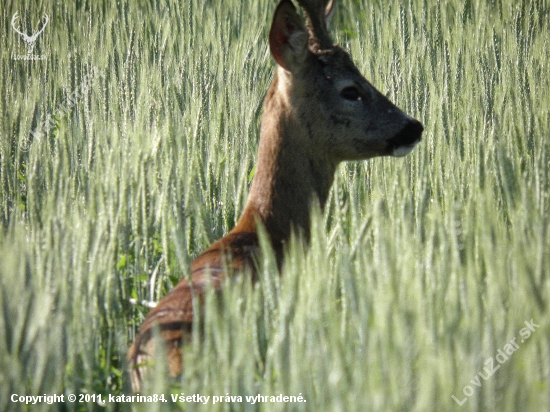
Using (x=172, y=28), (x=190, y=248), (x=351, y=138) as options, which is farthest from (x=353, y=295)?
(x=172, y=28)

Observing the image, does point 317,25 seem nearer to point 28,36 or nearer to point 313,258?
point 313,258

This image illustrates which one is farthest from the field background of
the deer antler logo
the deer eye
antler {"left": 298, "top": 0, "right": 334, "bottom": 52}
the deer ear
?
the deer antler logo

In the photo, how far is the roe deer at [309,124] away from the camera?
12.3 ft

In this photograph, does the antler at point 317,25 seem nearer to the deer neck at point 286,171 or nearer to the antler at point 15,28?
the deer neck at point 286,171

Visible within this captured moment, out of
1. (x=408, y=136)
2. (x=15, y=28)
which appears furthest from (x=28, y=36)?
(x=408, y=136)

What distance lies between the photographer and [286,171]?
3779 millimetres

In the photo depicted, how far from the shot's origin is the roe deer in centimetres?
374

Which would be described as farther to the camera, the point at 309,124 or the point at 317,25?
the point at 317,25

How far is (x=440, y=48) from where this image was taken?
5.91 m

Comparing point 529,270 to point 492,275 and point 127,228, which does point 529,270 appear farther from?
point 127,228

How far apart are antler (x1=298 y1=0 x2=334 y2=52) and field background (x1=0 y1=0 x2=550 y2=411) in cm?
67

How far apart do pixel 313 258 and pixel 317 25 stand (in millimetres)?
2011

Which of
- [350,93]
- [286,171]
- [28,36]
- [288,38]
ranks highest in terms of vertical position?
[28,36]

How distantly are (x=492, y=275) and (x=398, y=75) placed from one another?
3300 mm
